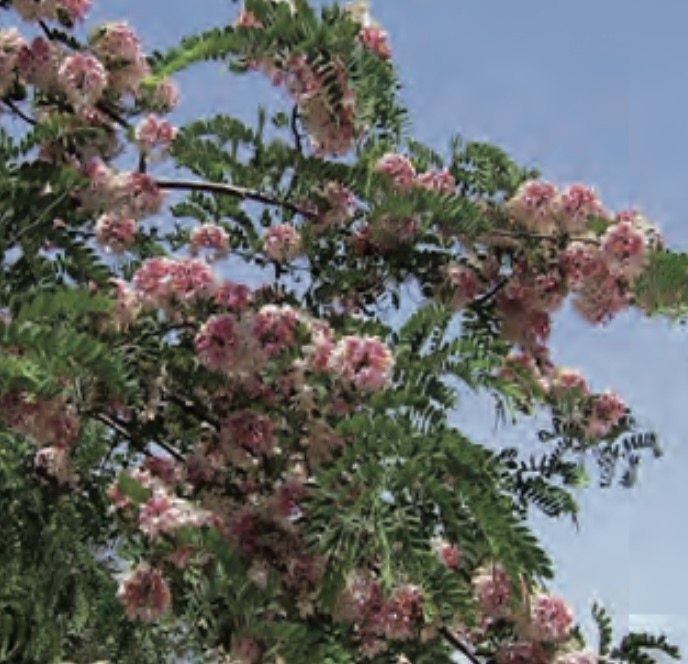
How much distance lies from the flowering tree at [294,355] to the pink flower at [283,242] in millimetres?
10

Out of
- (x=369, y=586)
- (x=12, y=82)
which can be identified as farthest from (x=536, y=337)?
(x=12, y=82)

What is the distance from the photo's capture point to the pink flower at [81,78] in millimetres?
5895

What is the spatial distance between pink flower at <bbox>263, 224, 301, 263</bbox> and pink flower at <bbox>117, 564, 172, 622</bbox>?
1588 mm

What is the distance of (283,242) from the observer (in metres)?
6.38

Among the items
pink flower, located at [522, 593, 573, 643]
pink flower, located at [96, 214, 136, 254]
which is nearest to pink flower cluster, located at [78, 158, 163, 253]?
pink flower, located at [96, 214, 136, 254]

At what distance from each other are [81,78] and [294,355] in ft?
4.77

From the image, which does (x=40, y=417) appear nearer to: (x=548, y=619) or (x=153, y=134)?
(x=153, y=134)

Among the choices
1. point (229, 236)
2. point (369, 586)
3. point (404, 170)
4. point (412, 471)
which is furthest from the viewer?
point (229, 236)

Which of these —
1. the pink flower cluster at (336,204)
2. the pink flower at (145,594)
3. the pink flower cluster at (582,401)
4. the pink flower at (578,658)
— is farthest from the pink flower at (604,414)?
the pink flower at (145,594)

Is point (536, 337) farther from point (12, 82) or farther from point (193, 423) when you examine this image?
point (12, 82)

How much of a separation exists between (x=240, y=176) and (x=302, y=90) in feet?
2.07

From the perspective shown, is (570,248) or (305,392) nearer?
(305,392)

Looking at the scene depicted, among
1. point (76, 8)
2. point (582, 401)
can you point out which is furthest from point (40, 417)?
point (582, 401)

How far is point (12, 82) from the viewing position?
604 cm
